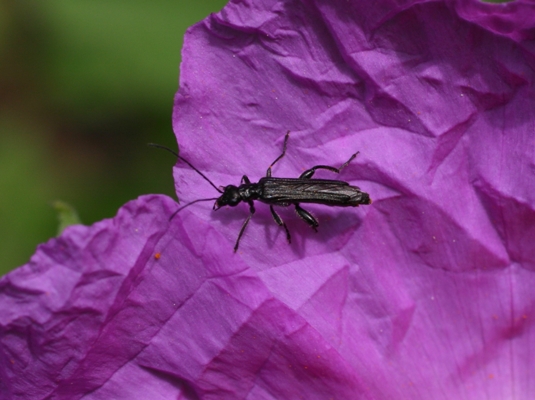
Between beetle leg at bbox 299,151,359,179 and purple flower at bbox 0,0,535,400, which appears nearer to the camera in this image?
purple flower at bbox 0,0,535,400

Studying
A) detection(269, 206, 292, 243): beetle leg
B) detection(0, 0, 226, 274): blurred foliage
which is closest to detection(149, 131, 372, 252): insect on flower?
detection(269, 206, 292, 243): beetle leg

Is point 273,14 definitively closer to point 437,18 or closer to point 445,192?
point 437,18

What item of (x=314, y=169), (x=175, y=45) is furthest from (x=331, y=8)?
(x=175, y=45)

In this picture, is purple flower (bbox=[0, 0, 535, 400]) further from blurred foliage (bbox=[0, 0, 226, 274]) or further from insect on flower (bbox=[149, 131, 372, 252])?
blurred foliage (bbox=[0, 0, 226, 274])

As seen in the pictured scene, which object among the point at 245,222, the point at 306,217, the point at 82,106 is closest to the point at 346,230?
the point at 306,217

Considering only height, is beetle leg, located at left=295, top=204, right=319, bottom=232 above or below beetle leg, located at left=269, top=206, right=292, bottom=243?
below

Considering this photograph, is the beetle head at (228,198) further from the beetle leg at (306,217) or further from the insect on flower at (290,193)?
the beetle leg at (306,217)

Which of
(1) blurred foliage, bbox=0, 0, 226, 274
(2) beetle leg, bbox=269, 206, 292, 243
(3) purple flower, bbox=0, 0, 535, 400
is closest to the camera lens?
(3) purple flower, bbox=0, 0, 535, 400

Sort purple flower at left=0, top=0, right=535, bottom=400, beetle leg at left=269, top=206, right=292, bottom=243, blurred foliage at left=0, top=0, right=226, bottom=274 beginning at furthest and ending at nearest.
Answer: blurred foliage at left=0, top=0, right=226, bottom=274 → beetle leg at left=269, top=206, right=292, bottom=243 → purple flower at left=0, top=0, right=535, bottom=400
